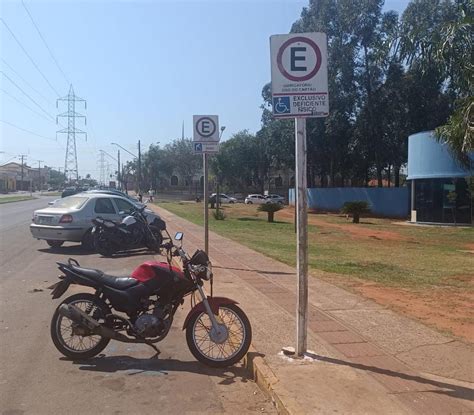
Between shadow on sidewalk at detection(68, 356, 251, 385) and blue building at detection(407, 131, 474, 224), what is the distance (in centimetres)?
2801

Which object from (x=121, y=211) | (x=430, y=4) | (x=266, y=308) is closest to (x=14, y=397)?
(x=266, y=308)

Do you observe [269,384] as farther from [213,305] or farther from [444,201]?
[444,201]

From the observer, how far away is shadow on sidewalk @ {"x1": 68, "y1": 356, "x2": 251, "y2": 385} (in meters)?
5.85

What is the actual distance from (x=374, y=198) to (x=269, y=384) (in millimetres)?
43364

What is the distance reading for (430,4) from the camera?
43625 mm

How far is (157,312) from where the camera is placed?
6.07 metres

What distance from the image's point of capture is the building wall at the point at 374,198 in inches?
1746

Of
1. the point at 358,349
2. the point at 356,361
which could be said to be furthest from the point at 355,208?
the point at 356,361

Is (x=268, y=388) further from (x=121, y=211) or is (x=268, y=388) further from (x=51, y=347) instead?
(x=121, y=211)

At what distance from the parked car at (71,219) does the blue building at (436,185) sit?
20.7 metres

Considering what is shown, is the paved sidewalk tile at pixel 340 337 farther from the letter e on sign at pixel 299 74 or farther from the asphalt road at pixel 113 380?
the letter e on sign at pixel 299 74

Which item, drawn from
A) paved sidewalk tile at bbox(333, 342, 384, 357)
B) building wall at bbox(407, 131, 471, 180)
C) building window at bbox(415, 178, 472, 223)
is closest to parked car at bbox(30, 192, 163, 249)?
paved sidewalk tile at bbox(333, 342, 384, 357)

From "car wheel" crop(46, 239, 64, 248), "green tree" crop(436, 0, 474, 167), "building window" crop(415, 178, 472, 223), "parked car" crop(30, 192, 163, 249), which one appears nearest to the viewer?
"parked car" crop(30, 192, 163, 249)

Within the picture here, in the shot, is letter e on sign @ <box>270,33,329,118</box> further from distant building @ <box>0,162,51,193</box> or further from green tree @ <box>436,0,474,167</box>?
distant building @ <box>0,162,51,193</box>
